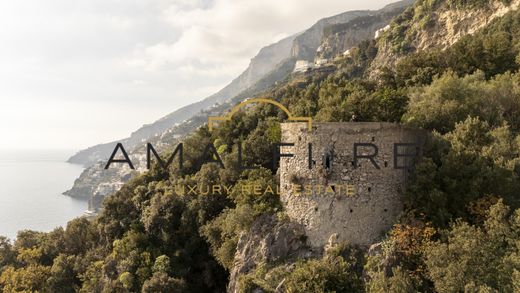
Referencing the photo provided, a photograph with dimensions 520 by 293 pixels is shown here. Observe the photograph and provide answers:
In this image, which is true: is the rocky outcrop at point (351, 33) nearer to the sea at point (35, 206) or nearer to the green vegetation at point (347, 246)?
the green vegetation at point (347, 246)

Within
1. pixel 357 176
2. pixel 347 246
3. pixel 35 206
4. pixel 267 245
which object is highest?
pixel 357 176

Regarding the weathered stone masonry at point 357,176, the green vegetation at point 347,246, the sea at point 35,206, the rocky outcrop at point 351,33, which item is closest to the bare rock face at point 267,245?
the green vegetation at point 347,246

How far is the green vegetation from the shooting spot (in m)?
12.8

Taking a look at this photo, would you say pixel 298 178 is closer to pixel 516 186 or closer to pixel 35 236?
pixel 516 186

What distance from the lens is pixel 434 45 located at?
2028 inches

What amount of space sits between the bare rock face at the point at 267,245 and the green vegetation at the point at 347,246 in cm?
44

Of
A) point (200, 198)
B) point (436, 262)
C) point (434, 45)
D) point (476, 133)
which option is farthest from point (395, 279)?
point (434, 45)

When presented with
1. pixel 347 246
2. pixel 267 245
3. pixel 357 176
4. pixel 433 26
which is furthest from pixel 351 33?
pixel 347 246

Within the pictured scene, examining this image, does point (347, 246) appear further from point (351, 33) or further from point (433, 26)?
point (351, 33)

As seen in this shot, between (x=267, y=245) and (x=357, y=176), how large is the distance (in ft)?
17.4

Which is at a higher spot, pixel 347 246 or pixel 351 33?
pixel 351 33

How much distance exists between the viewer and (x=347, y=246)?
1481 centimetres

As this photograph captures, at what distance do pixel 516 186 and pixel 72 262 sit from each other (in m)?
27.6

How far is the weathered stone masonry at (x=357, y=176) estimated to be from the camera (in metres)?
14.6
